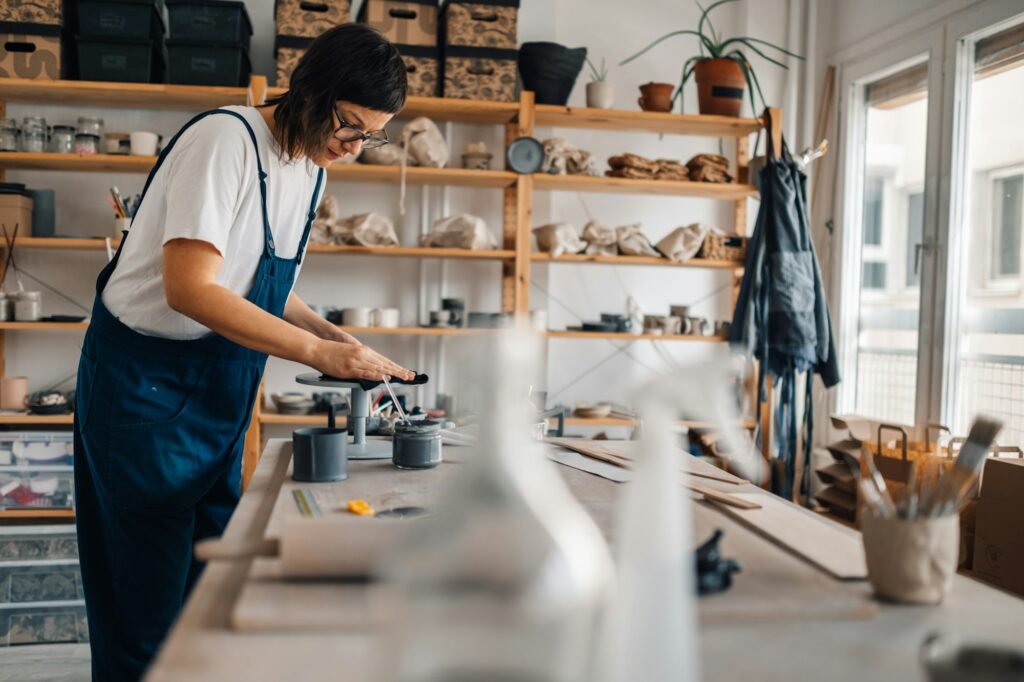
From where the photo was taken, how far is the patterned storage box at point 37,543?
3211 mm

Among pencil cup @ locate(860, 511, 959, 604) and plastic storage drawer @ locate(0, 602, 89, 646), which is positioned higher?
pencil cup @ locate(860, 511, 959, 604)

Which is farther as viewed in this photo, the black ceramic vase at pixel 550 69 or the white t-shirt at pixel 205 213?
the black ceramic vase at pixel 550 69

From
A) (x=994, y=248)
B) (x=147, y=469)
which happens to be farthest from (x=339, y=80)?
(x=994, y=248)

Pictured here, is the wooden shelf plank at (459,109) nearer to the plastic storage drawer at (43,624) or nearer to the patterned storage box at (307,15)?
the patterned storage box at (307,15)

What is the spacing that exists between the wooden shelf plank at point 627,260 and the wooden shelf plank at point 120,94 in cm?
144

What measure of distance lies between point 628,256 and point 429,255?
0.89 m

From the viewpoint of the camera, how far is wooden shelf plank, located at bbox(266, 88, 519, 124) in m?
3.61

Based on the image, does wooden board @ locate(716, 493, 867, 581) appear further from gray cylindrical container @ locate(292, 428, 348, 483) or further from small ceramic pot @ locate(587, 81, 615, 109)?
small ceramic pot @ locate(587, 81, 615, 109)

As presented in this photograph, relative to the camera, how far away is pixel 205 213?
1.64m

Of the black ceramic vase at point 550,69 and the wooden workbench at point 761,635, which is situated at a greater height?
the black ceramic vase at point 550,69

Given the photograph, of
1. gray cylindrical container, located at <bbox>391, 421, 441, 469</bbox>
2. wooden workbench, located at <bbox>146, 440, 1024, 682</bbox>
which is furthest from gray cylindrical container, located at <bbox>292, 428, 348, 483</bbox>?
wooden workbench, located at <bbox>146, 440, 1024, 682</bbox>

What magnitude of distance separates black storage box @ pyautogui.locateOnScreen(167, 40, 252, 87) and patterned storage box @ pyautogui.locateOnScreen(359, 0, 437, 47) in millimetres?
587

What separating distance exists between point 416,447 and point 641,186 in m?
2.45

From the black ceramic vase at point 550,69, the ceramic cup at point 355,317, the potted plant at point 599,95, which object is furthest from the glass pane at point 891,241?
the ceramic cup at point 355,317
